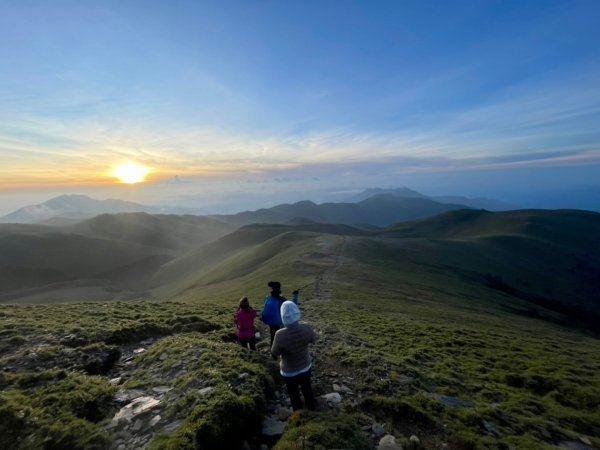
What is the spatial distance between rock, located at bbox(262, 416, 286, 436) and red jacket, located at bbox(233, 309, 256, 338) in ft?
17.4

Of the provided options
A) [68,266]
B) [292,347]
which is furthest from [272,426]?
[68,266]

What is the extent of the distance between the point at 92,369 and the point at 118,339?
147 inches

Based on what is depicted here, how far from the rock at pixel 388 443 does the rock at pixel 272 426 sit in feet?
9.04

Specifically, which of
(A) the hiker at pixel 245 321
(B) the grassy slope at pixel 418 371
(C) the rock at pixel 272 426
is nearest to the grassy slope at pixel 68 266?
(B) the grassy slope at pixel 418 371

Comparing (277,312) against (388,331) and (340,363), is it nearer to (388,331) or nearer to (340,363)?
(340,363)

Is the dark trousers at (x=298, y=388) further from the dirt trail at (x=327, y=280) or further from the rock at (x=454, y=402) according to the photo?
the dirt trail at (x=327, y=280)

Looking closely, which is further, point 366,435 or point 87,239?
point 87,239

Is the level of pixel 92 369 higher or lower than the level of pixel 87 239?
higher

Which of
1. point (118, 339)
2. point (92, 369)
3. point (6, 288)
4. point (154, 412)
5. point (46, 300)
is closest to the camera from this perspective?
point (154, 412)

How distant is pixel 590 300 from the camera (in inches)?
3730

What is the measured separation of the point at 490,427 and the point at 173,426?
32.7ft

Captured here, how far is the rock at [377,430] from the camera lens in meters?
8.63

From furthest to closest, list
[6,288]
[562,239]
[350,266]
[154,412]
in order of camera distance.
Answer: [562,239] < [6,288] < [350,266] < [154,412]

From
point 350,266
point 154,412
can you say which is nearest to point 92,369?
point 154,412
